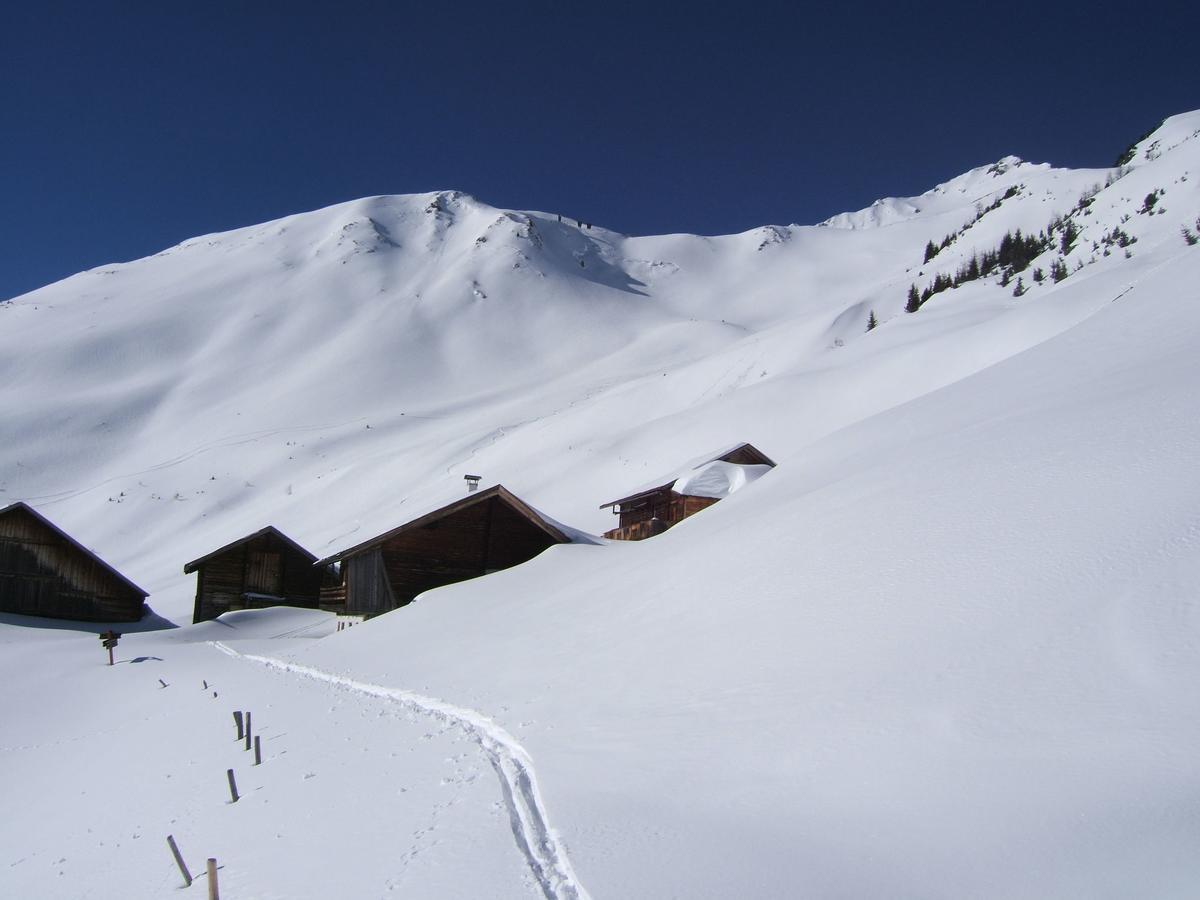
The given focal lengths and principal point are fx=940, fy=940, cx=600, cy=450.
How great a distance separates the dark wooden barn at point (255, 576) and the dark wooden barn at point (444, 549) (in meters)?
10.8

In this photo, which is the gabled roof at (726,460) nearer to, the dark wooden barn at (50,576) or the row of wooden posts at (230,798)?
the dark wooden barn at (50,576)

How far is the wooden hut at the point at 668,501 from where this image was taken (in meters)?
36.5

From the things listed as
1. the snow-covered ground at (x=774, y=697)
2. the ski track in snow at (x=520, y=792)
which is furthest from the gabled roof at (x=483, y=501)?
the ski track in snow at (x=520, y=792)

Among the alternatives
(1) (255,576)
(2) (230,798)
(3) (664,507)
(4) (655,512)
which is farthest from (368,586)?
(2) (230,798)

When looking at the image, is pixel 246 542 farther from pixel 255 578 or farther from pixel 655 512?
pixel 655 512

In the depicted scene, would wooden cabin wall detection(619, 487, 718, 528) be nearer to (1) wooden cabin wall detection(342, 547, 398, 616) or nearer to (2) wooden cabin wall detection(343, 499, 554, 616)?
(2) wooden cabin wall detection(343, 499, 554, 616)

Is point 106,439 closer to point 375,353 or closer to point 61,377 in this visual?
point 61,377

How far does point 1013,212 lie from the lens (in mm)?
78562

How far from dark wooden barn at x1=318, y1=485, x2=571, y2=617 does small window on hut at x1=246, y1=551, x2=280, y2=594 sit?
1081 centimetres

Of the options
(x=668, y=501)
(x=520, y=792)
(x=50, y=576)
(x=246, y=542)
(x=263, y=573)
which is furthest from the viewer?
(x=263, y=573)

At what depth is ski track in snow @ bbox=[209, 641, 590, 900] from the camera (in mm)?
6589

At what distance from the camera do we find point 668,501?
38.0 meters

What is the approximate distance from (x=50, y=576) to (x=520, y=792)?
33599 millimetres

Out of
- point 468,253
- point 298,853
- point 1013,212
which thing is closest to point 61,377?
point 468,253
